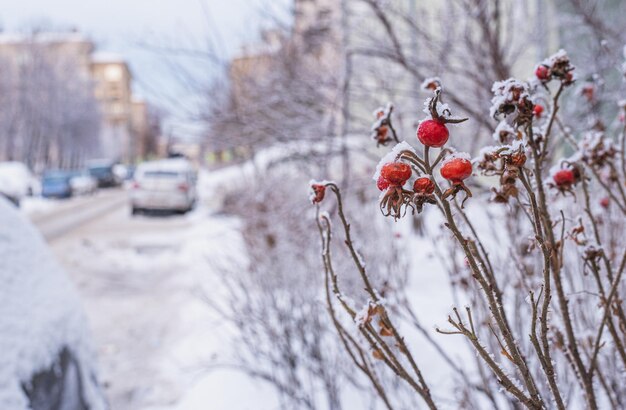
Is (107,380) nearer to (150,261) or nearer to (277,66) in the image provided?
(277,66)

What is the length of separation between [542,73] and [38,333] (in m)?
1.80

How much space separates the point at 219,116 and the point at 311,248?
1.68m

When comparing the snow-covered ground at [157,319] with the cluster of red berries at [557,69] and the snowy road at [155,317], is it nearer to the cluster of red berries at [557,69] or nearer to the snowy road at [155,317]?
the snowy road at [155,317]

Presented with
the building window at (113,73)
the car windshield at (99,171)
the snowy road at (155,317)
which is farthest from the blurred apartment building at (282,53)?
the building window at (113,73)

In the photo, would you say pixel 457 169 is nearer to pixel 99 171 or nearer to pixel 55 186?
pixel 55 186

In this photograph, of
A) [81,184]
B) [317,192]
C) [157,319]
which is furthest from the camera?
[81,184]

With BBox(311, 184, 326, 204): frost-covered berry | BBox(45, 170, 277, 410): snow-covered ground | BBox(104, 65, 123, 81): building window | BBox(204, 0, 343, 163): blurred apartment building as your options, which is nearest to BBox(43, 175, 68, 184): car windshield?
BBox(45, 170, 277, 410): snow-covered ground

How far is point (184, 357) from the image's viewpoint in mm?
5227

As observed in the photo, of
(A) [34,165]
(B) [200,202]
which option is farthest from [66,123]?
(B) [200,202]

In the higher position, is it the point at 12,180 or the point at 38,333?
the point at 38,333

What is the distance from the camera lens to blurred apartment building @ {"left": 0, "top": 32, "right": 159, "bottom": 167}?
38.3 meters

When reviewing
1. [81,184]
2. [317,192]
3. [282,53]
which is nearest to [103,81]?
[81,184]

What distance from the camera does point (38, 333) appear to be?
2.07 m

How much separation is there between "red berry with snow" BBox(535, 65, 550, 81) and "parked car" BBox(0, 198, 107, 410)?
1.68 metres
